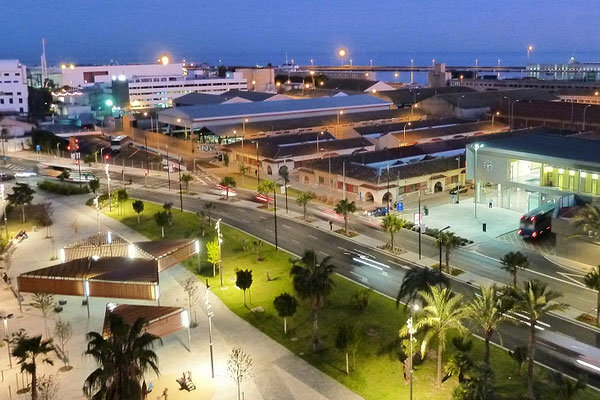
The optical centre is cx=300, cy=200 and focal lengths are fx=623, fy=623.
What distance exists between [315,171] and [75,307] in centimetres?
3216

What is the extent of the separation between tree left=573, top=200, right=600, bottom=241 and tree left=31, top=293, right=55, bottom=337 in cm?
2902

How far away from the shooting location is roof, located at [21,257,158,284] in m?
32.2

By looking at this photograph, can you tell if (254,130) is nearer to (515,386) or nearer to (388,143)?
(388,143)

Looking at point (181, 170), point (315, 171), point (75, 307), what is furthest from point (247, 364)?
point (181, 170)

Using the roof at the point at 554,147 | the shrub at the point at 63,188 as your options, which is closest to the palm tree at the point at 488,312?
the roof at the point at 554,147

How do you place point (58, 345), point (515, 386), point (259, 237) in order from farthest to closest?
point (259, 237) < point (58, 345) < point (515, 386)

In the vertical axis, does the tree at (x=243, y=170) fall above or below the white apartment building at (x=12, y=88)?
below

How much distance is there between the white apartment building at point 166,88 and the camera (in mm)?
137613

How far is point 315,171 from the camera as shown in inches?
2416

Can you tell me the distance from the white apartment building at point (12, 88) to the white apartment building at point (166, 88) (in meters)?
21.5

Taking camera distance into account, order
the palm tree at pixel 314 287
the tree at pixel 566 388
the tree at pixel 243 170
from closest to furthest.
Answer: the tree at pixel 566 388
the palm tree at pixel 314 287
the tree at pixel 243 170

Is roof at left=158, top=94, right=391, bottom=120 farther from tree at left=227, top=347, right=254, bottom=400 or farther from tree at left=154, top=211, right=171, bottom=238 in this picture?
tree at left=227, top=347, right=254, bottom=400

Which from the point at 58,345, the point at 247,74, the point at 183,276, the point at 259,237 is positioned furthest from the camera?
the point at 247,74

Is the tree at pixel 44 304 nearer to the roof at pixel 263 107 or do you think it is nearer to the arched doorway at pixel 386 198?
the arched doorway at pixel 386 198
